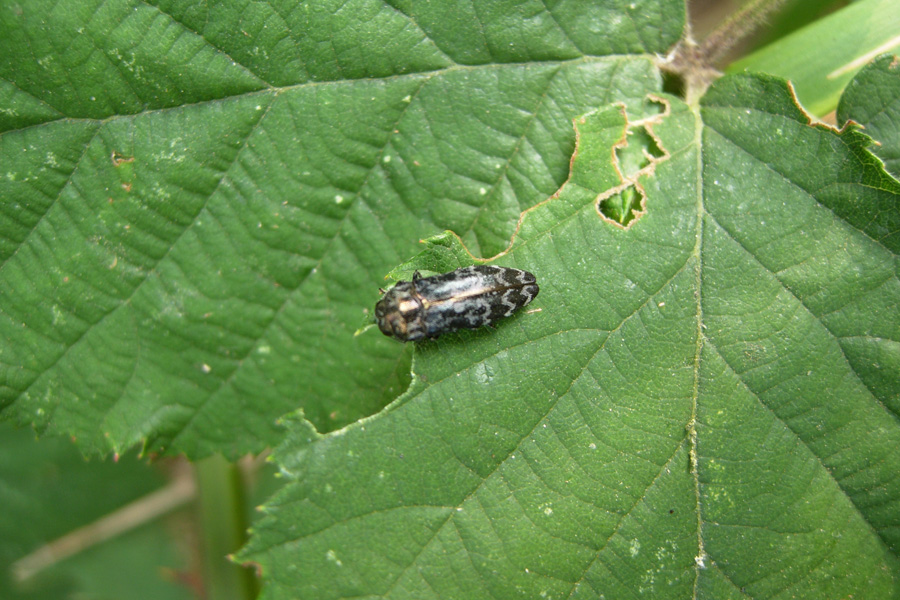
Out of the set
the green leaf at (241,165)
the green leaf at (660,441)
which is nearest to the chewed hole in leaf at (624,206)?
the green leaf at (660,441)

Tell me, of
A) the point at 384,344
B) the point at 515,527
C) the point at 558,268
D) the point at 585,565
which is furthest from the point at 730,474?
the point at 384,344

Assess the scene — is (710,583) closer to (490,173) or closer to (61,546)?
(490,173)

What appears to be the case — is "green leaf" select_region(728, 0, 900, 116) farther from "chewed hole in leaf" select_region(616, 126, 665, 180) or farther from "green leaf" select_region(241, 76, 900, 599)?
"chewed hole in leaf" select_region(616, 126, 665, 180)

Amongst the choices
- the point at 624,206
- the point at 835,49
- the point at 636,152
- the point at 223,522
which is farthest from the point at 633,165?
the point at 223,522

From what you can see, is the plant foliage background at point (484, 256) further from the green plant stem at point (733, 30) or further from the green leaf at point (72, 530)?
the green leaf at point (72, 530)

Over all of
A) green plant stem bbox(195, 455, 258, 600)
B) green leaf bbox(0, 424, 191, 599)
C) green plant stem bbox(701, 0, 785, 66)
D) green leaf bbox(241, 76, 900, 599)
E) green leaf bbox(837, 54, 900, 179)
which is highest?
green plant stem bbox(701, 0, 785, 66)

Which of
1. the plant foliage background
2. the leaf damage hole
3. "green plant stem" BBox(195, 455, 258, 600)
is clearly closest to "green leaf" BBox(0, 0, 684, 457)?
the plant foliage background
